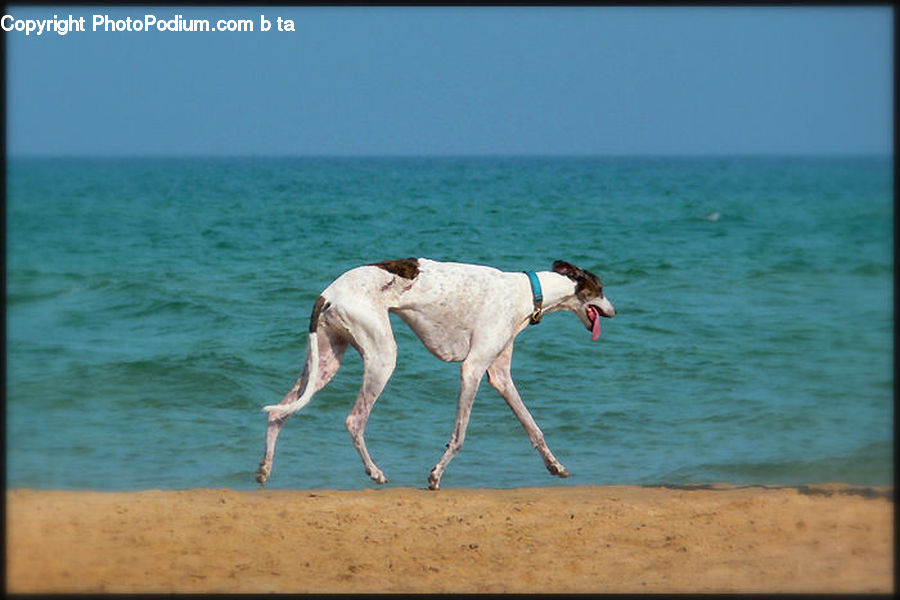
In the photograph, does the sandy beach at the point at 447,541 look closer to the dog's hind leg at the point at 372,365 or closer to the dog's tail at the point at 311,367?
the dog's hind leg at the point at 372,365

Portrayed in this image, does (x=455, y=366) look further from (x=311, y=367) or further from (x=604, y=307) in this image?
(x=311, y=367)

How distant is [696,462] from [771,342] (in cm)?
423

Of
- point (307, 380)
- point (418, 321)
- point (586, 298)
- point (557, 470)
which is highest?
point (586, 298)

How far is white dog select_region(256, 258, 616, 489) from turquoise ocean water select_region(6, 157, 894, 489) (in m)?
1.07

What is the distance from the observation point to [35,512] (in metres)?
7.75

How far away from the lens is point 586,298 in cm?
882

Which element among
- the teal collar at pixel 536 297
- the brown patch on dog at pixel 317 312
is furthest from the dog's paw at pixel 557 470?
the brown patch on dog at pixel 317 312

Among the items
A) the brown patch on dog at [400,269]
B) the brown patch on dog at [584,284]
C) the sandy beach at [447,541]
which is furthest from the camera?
the brown patch on dog at [584,284]

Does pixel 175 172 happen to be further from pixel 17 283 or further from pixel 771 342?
pixel 771 342

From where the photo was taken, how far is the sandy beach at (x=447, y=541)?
6980 millimetres

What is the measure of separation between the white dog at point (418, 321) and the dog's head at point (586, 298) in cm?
11

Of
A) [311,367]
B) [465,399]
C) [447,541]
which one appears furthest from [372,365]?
[447,541]

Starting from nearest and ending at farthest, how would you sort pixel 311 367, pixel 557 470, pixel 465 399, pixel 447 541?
pixel 447 541
pixel 311 367
pixel 465 399
pixel 557 470

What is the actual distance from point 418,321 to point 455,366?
4232 mm
